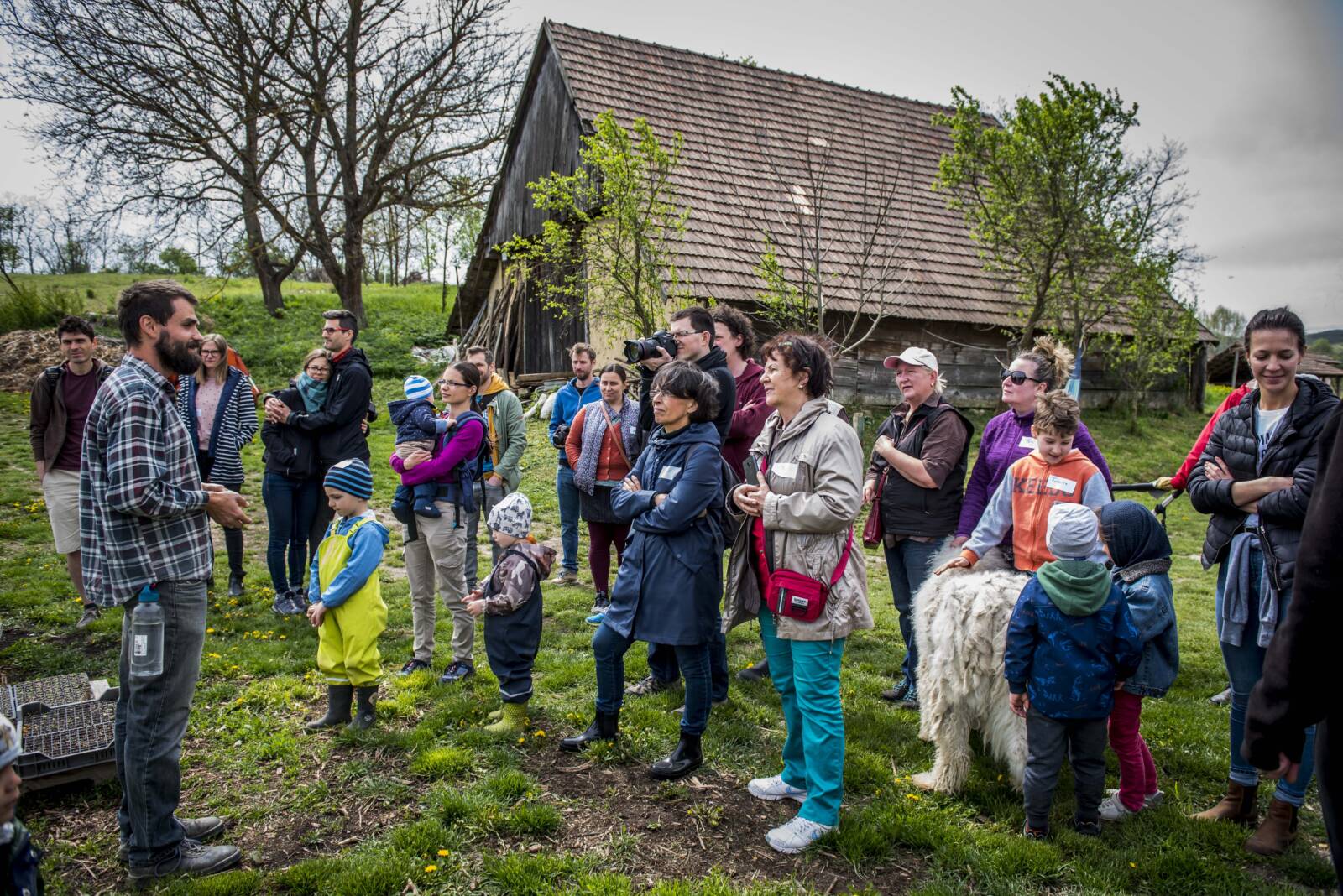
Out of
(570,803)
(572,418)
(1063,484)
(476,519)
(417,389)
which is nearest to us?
(570,803)

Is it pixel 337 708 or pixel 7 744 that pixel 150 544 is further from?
pixel 337 708

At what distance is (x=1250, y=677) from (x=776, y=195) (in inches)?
487

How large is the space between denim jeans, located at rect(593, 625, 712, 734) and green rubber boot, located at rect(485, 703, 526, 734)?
0.51m

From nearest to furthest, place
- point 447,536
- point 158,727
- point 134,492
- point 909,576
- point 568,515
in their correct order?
point 134,492 → point 158,727 → point 909,576 → point 447,536 → point 568,515

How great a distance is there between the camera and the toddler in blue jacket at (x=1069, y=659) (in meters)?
3.16

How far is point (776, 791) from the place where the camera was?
3645 mm

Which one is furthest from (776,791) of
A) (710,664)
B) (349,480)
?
(349,480)

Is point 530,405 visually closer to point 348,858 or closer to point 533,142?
point 533,142

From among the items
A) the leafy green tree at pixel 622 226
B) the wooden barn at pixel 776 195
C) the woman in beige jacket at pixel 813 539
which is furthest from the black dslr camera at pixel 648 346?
the wooden barn at pixel 776 195

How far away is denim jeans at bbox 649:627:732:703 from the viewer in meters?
4.60

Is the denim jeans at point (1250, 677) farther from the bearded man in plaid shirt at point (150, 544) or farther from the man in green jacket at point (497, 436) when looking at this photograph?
the man in green jacket at point (497, 436)

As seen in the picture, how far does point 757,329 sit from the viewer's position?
13.3m

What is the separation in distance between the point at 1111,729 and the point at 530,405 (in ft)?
46.7

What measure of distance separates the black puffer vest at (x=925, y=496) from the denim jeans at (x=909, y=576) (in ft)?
0.34
